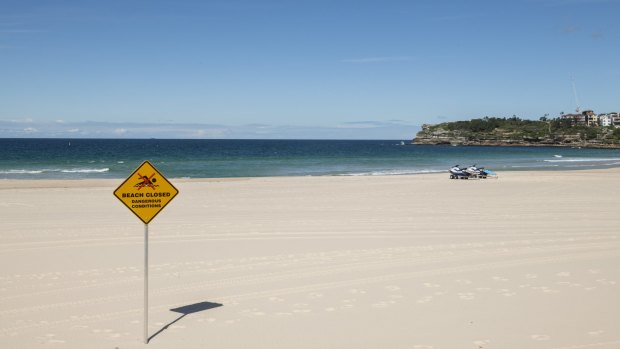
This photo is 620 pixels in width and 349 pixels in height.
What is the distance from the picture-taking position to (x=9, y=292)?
8148 mm

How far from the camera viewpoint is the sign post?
6.18 meters

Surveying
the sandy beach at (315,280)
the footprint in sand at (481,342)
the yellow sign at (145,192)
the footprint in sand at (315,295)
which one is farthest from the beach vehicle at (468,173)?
the yellow sign at (145,192)

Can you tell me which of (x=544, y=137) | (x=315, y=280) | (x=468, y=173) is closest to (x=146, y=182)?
(x=315, y=280)

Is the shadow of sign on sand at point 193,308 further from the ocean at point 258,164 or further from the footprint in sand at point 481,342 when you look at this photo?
the ocean at point 258,164

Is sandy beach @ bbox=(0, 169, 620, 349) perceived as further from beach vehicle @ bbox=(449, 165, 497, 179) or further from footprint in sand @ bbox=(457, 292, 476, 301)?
beach vehicle @ bbox=(449, 165, 497, 179)

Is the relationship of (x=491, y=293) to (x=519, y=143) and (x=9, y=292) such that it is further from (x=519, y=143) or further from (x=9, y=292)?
(x=519, y=143)

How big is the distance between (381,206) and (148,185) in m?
14.1

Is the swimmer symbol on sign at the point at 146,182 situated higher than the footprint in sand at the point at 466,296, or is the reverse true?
the swimmer symbol on sign at the point at 146,182

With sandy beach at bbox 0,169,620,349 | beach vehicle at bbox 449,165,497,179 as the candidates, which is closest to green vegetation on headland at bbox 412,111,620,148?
beach vehicle at bbox 449,165,497,179

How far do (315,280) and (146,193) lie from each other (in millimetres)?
3472

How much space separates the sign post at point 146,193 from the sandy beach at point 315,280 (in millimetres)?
1282

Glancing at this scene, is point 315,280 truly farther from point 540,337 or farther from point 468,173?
point 468,173

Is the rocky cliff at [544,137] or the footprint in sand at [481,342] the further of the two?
the rocky cliff at [544,137]

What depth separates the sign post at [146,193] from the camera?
20.3 feet
